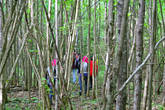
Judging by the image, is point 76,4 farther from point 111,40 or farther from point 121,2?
point 111,40

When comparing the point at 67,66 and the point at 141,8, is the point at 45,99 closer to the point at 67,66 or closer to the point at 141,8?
the point at 67,66

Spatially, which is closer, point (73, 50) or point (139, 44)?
point (139, 44)

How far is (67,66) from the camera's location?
82.0 inches

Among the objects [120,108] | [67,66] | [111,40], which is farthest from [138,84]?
[111,40]

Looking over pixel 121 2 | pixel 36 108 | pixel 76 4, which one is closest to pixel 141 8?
pixel 121 2

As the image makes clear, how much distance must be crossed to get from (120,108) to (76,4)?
1.16 metres

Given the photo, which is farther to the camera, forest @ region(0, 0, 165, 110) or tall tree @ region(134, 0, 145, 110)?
tall tree @ region(134, 0, 145, 110)

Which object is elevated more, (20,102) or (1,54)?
(1,54)

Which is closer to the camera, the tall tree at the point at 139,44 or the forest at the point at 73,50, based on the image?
the forest at the point at 73,50

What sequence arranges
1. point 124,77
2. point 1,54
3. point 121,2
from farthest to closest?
point 124,77 → point 121,2 → point 1,54

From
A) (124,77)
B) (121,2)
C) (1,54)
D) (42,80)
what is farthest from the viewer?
(42,80)

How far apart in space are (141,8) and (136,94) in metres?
0.89

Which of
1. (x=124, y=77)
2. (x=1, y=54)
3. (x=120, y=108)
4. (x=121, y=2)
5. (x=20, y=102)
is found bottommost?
(x=20, y=102)

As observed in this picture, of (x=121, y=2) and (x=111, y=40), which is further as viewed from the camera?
(x=121, y=2)
